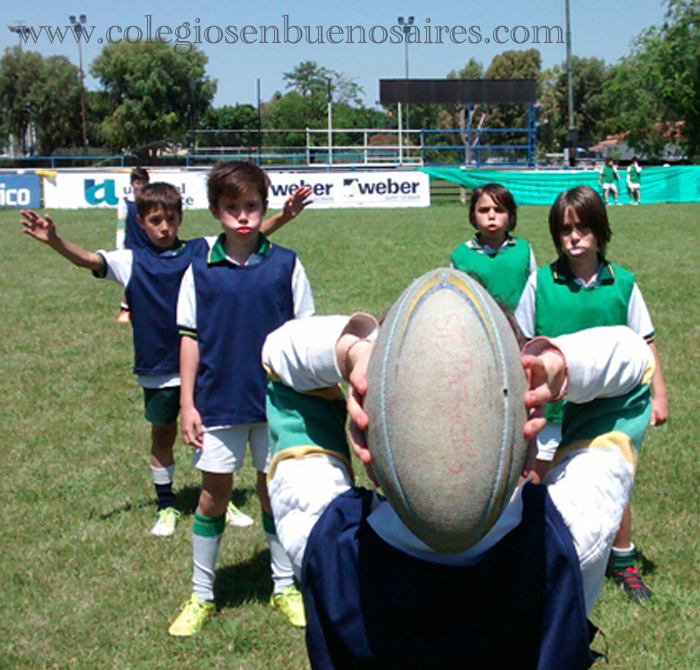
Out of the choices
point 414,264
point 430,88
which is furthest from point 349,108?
point 414,264

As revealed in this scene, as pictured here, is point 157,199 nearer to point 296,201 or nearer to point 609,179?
point 296,201

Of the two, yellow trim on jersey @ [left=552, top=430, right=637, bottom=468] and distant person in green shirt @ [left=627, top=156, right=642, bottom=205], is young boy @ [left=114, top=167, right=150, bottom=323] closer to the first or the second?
yellow trim on jersey @ [left=552, top=430, right=637, bottom=468]

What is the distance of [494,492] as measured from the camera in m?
1.27

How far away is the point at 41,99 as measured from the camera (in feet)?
239

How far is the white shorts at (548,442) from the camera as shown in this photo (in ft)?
12.4

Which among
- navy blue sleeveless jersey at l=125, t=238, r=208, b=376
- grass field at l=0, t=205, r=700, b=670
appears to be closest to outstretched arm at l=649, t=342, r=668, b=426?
grass field at l=0, t=205, r=700, b=670

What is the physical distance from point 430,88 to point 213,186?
1418 inches

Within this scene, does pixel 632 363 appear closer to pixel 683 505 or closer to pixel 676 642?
pixel 676 642

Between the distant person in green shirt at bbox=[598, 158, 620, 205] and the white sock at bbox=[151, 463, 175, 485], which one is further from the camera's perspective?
the distant person in green shirt at bbox=[598, 158, 620, 205]

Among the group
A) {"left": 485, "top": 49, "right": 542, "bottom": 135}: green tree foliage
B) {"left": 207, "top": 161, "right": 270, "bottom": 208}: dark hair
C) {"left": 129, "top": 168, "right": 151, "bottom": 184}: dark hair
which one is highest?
{"left": 485, "top": 49, "right": 542, "bottom": 135}: green tree foliage

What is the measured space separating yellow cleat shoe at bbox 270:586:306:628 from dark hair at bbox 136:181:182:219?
210 cm

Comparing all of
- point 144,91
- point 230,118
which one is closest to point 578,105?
point 230,118

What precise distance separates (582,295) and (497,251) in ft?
4.42

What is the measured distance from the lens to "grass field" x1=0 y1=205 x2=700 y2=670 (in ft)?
12.0
